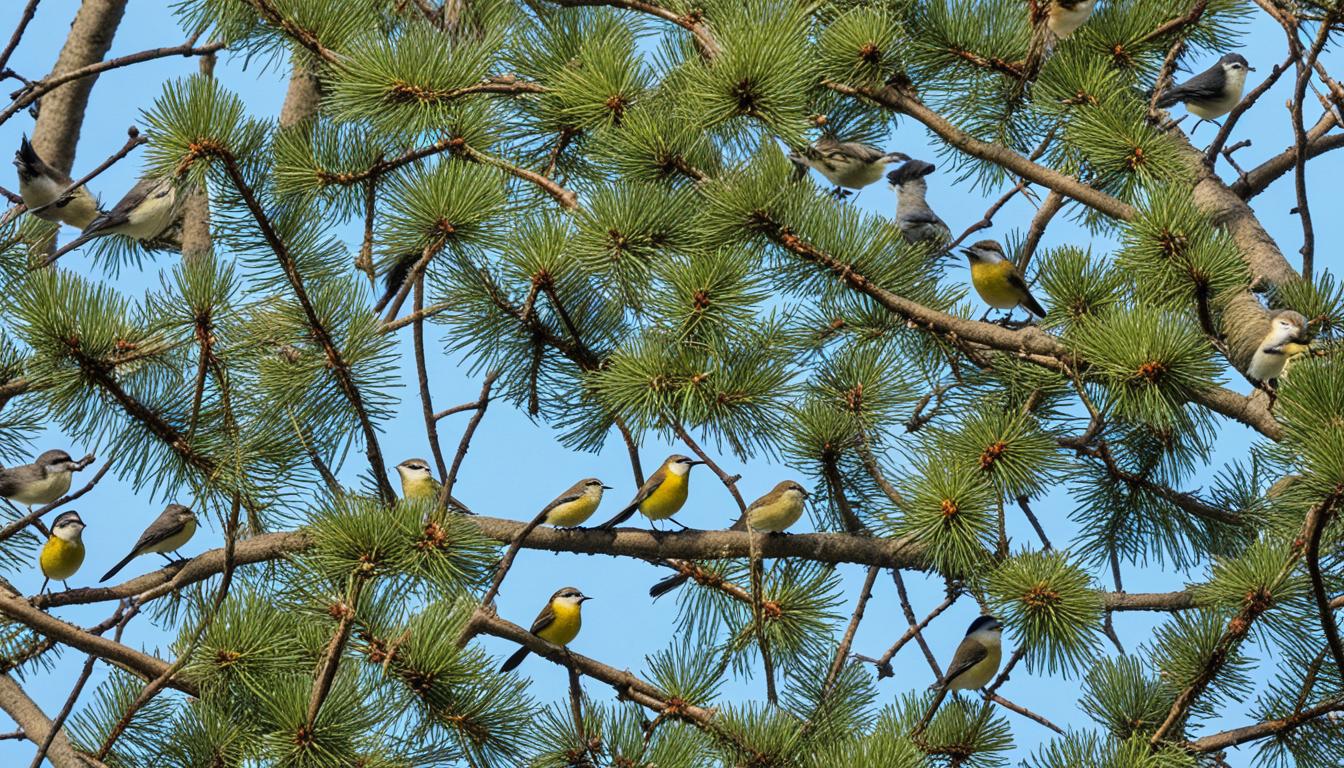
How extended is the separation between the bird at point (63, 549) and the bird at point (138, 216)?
5.18 feet

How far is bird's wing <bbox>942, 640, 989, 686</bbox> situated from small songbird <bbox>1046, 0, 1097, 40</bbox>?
180 centimetres

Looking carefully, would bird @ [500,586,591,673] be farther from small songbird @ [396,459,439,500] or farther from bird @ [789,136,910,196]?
bird @ [789,136,910,196]

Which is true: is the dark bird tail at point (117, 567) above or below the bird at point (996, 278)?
below

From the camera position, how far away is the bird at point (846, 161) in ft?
15.2

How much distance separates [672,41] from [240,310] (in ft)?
5.32

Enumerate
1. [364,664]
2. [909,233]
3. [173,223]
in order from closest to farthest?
[364,664], [173,223], [909,233]

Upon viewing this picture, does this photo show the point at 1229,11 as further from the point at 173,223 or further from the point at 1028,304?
the point at 173,223

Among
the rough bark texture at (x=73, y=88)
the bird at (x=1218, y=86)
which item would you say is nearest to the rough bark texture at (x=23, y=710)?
the rough bark texture at (x=73, y=88)

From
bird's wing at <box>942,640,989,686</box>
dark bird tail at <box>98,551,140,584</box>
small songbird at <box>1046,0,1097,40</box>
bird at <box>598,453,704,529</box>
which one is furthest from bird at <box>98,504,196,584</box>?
small songbird at <box>1046,0,1097,40</box>

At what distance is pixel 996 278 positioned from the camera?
5.18 metres

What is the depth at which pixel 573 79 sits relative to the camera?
390cm

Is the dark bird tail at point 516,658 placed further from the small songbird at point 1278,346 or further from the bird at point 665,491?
the small songbird at point 1278,346

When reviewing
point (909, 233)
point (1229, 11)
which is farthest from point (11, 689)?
point (1229, 11)

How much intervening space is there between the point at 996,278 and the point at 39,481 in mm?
3654
